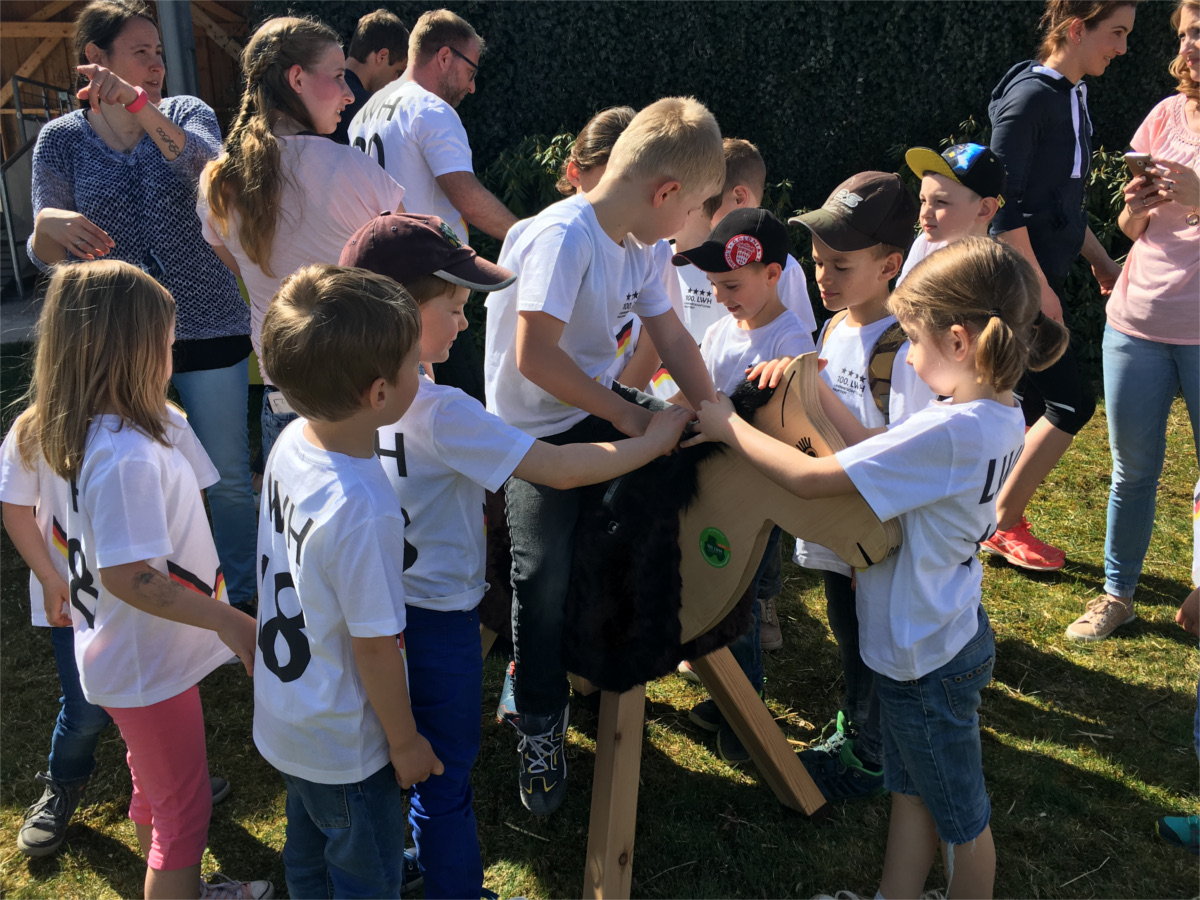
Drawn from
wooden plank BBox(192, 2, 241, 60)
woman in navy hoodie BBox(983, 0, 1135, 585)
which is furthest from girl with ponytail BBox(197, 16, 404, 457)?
wooden plank BBox(192, 2, 241, 60)

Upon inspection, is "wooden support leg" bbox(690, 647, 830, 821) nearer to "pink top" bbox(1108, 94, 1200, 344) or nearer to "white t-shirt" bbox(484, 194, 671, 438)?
"white t-shirt" bbox(484, 194, 671, 438)

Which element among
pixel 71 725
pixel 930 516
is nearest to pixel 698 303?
pixel 930 516

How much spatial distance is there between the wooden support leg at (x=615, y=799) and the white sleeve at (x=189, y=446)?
3.74 feet

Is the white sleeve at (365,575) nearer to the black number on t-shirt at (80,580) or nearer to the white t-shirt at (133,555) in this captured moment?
the white t-shirt at (133,555)

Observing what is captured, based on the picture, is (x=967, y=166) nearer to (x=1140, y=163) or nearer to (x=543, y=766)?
(x=1140, y=163)

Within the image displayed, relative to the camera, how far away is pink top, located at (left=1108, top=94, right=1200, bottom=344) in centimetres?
332

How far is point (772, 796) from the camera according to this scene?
9.36ft

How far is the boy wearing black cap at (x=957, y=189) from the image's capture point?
3.06 metres

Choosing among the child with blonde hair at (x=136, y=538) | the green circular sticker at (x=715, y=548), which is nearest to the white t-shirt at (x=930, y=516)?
the green circular sticker at (x=715, y=548)

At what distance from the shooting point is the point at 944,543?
207 cm

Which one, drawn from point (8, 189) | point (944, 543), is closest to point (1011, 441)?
point (944, 543)

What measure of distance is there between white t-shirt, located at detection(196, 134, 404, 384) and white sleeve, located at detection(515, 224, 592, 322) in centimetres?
96

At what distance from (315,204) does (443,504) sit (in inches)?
55.3

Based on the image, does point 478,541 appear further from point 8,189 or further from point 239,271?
point 8,189
